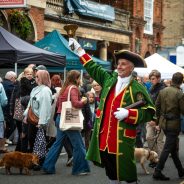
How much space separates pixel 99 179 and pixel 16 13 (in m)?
11.8

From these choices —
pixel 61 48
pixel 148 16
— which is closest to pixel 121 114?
pixel 61 48

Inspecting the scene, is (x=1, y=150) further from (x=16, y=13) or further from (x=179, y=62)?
(x=179, y=62)

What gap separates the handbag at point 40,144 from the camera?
32.4ft

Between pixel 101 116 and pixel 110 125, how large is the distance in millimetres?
166

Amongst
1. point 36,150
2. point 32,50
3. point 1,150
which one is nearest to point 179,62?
point 32,50

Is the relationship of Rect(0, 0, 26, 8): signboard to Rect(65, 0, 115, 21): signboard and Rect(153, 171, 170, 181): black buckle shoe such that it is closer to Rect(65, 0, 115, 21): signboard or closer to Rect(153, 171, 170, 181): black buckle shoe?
Rect(65, 0, 115, 21): signboard

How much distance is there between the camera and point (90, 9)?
83.9 feet

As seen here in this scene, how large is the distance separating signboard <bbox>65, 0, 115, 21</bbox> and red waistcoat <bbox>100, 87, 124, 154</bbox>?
17.8 m

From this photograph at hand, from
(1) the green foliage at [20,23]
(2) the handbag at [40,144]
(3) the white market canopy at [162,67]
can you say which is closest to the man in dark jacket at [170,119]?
(2) the handbag at [40,144]

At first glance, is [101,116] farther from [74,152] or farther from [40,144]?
[40,144]

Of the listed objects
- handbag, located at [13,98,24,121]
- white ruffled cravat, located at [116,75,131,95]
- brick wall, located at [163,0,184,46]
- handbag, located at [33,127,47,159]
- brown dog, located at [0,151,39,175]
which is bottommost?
brown dog, located at [0,151,39,175]

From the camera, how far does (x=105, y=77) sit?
6793 millimetres

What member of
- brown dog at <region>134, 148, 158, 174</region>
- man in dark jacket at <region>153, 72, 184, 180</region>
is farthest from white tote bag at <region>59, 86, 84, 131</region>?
man in dark jacket at <region>153, 72, 184, 180</region>

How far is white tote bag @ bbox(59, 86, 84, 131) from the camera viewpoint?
9.40 m
